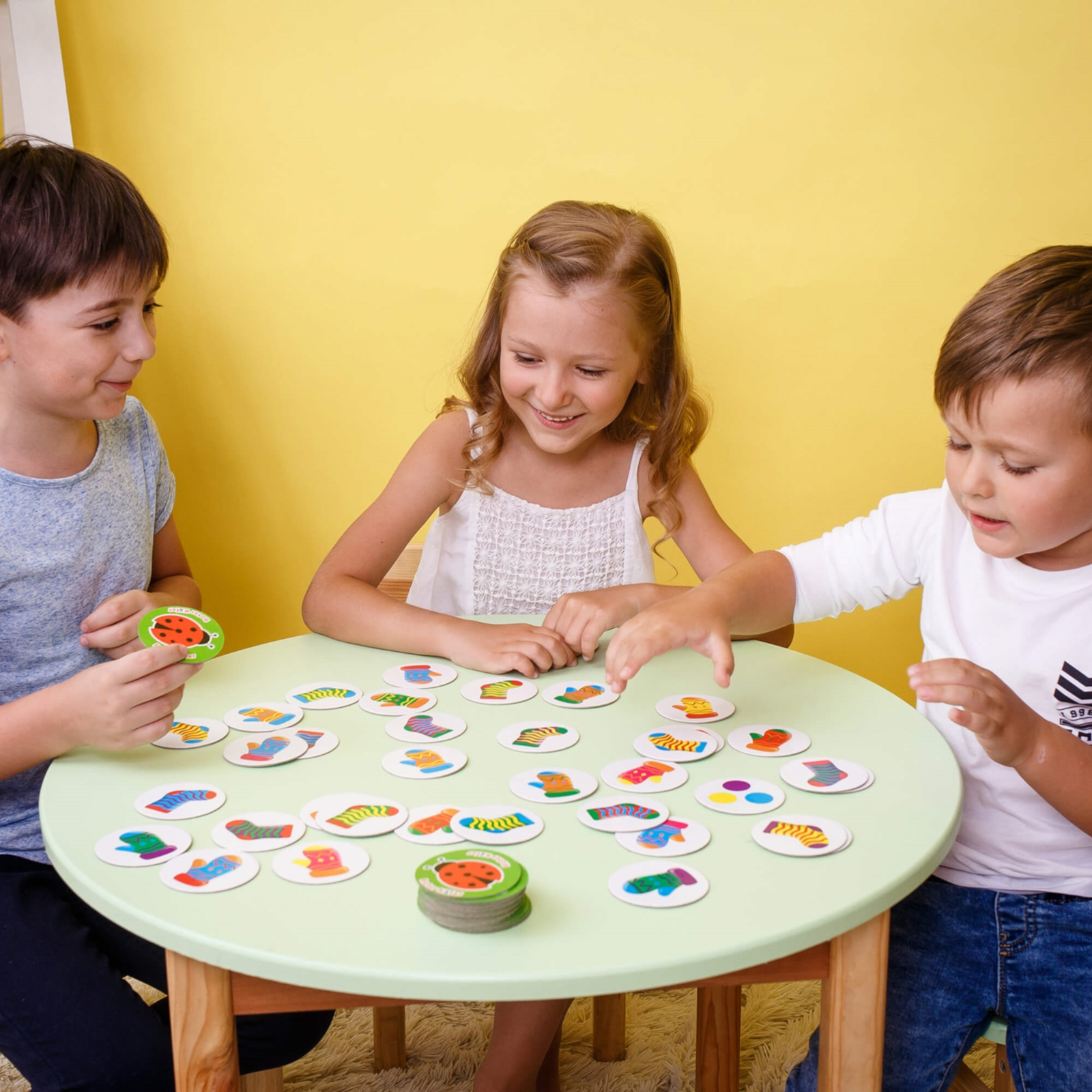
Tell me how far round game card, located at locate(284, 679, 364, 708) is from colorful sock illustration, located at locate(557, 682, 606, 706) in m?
0.20

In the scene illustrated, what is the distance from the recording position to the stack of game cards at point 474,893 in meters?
0.60

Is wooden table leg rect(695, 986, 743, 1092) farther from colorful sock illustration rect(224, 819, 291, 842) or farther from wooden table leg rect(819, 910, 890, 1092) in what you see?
colorful sock illustration rect(224, 819, 291, 842)

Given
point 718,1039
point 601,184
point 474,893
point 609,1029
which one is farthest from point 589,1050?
point 601,184

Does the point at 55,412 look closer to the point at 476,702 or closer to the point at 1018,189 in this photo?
the point at 476,702

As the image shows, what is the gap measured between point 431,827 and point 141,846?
0.64 ft

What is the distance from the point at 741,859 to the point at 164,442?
1637 millimetres

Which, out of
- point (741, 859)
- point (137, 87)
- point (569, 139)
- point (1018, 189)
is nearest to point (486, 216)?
point (569, 139)

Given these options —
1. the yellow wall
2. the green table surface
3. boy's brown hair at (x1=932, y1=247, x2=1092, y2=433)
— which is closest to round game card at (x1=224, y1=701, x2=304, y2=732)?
the green table surface

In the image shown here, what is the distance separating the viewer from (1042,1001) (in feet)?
3.00

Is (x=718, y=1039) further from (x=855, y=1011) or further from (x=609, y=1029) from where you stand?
(x=855, y=1011)

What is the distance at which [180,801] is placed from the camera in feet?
2.54

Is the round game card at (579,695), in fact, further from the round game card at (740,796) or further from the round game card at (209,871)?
the round game card at (209,871)

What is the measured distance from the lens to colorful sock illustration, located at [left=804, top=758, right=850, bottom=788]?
81cm

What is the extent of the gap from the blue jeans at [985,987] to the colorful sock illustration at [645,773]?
31cm
